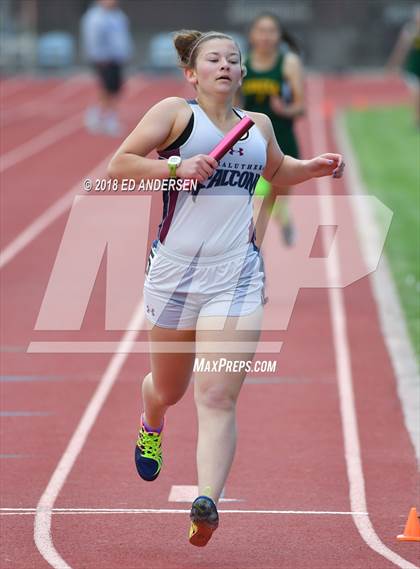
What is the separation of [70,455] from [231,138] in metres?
2.81

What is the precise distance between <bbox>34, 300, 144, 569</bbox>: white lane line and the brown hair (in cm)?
213

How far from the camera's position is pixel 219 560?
610cm

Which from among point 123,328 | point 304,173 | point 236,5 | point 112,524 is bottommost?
point 236,5

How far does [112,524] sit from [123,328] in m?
5.00

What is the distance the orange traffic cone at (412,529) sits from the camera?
6355 millimetres

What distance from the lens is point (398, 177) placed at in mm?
21531

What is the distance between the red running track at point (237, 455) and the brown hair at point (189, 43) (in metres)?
2.07

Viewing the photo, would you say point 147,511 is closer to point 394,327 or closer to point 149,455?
point 149,455

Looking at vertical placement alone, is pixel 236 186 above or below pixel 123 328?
above

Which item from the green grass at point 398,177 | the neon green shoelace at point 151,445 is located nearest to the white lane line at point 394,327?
the green grass at point 398,177

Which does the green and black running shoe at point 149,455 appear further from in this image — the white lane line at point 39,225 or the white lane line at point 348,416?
the white lane line at point 39,225

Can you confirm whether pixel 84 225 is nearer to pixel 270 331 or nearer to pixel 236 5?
pixel 270 331

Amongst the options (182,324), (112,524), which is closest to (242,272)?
(182,324)

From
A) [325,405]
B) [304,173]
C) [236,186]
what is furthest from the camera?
[325,405]
